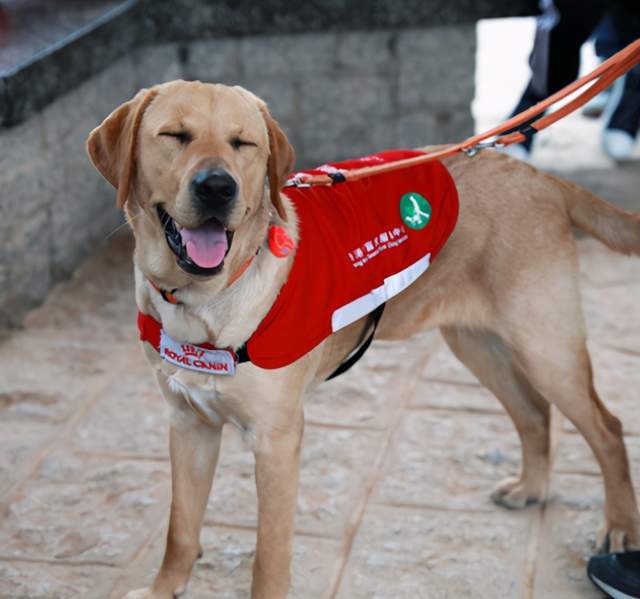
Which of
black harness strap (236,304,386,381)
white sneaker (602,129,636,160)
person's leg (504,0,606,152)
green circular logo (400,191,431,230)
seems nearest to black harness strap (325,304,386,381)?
black harness strap (236,304,386,381)

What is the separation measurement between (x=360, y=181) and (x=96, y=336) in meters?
2.37

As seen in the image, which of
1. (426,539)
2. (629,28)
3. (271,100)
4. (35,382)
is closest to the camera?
Answer: (426,539)

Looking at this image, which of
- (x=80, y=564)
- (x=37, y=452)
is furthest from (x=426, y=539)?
(x=37, y=452)

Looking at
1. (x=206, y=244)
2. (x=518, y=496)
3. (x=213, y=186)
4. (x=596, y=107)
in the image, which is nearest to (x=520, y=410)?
(x=518, y=496)

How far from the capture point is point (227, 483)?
3.98 meters

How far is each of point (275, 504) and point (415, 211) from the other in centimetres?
99

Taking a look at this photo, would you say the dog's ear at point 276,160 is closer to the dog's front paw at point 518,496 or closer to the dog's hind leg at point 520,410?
the dog's hind leg at point 520,410

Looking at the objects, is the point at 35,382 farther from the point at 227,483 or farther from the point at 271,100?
the point at 271,100

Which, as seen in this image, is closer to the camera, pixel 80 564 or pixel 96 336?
pixel 80 564

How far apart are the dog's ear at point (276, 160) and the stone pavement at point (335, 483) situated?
4.25 ft

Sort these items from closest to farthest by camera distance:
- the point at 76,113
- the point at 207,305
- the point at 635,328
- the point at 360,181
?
1. the point at 207,305
2. the point at 360,181
3. the point at 635,328
4. the point at 76,113

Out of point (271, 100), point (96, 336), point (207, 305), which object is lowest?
point (96, 336)

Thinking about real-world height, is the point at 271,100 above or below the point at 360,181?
below

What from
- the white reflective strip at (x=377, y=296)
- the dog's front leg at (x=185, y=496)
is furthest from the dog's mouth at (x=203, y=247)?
the dog's front leg at (x=185, y=496)
